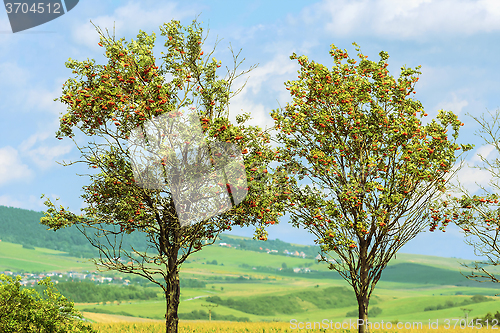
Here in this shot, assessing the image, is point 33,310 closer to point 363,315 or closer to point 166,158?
point 166,158

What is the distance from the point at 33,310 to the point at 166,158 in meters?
6.75

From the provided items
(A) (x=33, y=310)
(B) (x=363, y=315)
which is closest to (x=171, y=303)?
(A) (x=33, y=310)

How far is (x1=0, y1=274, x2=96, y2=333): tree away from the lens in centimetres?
1340

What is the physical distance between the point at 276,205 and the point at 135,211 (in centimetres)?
563

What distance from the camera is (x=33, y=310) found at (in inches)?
531

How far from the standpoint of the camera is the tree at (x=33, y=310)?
1340 cm

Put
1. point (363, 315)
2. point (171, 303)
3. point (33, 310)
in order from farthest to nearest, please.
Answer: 1. point (363, 315)
2. point (171, 303)
3. point (33, 310)

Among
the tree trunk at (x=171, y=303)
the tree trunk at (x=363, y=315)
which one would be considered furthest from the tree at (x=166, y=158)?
the tree trunk at (x=363, y=315)

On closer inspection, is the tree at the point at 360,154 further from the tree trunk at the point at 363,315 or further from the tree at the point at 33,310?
the tree at the point at 33,310

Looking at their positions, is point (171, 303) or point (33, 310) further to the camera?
point (171, 303)

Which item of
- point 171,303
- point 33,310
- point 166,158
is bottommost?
point 171,303

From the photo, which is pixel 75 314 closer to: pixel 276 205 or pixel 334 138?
pixel 276 205

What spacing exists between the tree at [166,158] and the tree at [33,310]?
2099mm

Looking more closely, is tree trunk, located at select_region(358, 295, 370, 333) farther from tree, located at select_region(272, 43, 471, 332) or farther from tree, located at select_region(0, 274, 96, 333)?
tree, located at select_region(0, 274, 96, 333)
